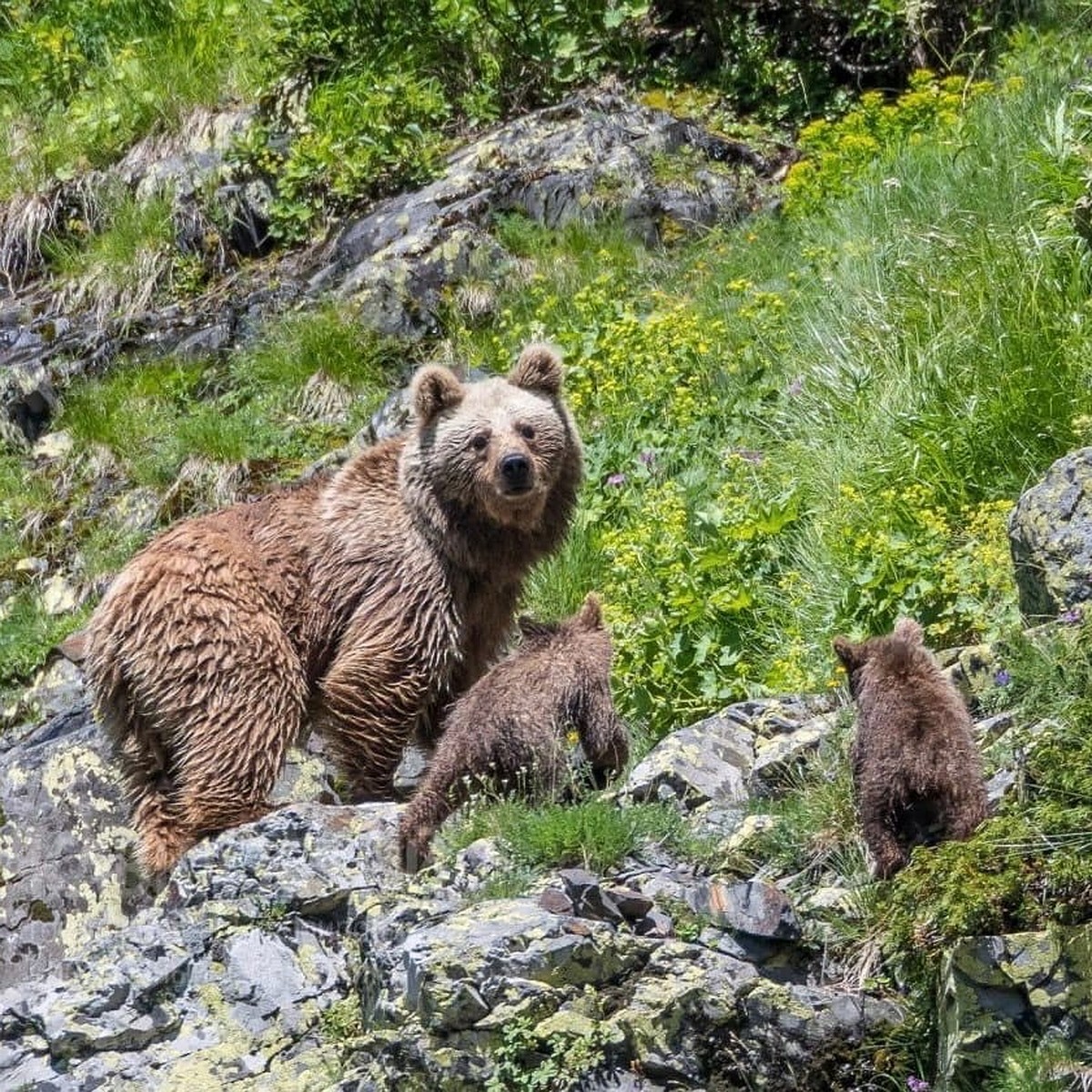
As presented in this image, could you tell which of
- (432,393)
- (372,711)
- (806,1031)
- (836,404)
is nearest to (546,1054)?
(806,1031)

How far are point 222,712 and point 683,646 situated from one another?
218cm

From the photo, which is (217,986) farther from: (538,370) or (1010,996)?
(538,370)

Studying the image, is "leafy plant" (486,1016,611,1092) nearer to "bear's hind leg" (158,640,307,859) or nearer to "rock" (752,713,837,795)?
"rock" (752,713,837,795)

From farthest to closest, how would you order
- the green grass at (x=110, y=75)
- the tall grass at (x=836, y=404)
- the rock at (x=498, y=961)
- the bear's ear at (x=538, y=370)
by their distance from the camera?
1. the green grass at (x=110, y=75)
2. the bear's ear at (x=538, y=370)
3. the tall grass at (x=836, y=404)
4. the rock at (x=498, y=961)

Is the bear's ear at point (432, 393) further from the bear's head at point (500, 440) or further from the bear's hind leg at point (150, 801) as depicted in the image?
the bear's hind leg at point (150, 801)

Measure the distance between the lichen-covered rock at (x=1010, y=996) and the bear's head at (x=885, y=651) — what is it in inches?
A: 45.5

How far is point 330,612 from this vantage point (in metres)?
8.12

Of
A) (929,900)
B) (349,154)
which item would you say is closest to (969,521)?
(929,900)

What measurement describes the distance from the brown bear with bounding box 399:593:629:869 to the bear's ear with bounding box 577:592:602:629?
55 mm

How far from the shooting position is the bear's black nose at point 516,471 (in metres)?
7.88

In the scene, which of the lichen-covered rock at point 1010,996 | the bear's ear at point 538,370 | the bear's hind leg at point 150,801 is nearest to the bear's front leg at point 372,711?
the bear's hind leg at point 150,801

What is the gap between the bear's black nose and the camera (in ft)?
25.9

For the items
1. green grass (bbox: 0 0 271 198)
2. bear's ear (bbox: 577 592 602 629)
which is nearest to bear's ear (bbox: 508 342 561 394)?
bear's ear (bbox: 577 592 602 629)

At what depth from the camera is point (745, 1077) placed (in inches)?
195
